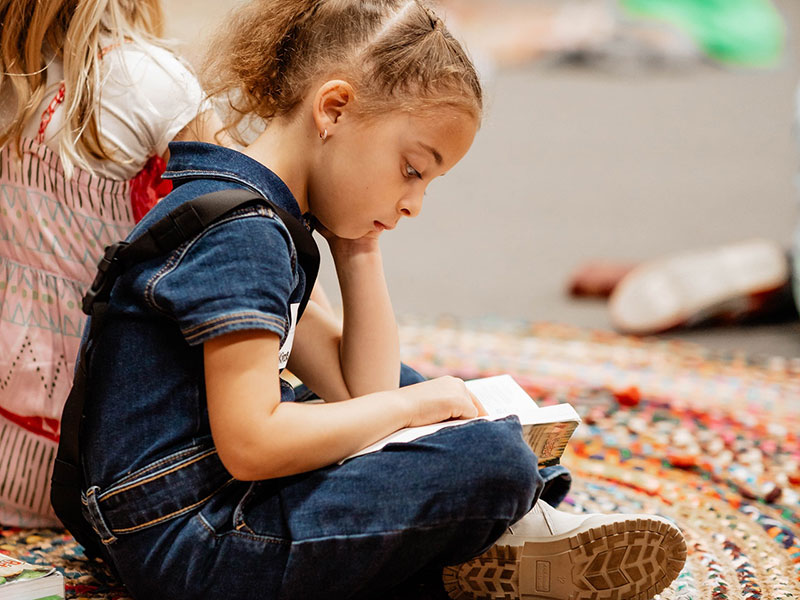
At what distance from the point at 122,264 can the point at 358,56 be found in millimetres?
298

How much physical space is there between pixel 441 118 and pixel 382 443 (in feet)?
1.04

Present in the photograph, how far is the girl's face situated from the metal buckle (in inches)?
8.1

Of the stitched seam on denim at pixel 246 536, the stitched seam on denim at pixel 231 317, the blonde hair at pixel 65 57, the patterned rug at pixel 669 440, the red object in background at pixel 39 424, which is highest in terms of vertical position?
the blonde hair at pixel 65 57

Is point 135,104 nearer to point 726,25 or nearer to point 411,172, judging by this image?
point 411,172

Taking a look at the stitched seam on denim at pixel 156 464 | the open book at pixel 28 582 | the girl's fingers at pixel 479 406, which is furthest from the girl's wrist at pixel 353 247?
the open book at pixel 28 582

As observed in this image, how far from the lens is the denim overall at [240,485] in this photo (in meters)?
0.92

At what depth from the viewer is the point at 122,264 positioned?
3.05 feet

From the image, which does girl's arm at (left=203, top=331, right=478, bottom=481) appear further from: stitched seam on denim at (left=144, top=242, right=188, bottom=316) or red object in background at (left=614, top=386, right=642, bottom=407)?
red object in background at (left=614, top=386, right=642, bottom=407)

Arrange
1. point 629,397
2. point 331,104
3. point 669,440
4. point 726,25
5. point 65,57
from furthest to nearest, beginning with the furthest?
point 726,25 < point 629,397 < point 669,440 < point 65,57 < point 331,104

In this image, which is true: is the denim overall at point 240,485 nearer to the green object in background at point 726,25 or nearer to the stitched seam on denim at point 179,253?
the stitched seam on denim at point 179,253

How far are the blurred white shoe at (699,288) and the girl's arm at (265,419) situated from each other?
1449mm

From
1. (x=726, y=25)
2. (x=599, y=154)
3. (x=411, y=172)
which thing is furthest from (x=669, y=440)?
(x=726, y=25)

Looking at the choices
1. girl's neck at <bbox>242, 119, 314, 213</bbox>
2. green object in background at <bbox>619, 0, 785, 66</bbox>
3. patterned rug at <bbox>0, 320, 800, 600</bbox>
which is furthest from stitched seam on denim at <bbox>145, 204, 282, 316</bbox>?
green object in background at <bbox>619, 0, 785, 66</bbox>

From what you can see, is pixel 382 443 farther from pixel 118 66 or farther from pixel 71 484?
pixel 118 66
